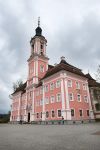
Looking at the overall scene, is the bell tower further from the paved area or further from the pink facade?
the paved area

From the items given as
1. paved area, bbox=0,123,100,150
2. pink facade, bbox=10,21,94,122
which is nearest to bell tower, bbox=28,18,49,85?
pink facade, bbox=10,21,94,122

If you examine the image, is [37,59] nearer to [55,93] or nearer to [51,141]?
[55,93]

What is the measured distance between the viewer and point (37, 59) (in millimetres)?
51156

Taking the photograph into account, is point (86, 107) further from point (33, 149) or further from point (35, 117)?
point (33, 149)

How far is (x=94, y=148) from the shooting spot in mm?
6742

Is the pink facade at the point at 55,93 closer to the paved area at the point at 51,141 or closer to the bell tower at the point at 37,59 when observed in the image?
the bell tower at the point at 37,59

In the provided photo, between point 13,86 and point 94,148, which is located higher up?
point 13,86

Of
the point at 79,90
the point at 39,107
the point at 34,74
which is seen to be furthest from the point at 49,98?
the point at 34,74

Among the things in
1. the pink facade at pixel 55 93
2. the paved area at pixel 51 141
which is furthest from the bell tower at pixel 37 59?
the paved area at pixel 51 141

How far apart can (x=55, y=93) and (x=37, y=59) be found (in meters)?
16.0

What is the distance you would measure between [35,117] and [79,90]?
590 inches

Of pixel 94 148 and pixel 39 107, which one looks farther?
pixel 39 107

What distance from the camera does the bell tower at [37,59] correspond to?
50.2m

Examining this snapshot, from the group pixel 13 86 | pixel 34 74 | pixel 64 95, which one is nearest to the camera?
pixel 64 95
